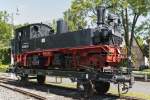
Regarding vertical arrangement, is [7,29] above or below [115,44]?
above

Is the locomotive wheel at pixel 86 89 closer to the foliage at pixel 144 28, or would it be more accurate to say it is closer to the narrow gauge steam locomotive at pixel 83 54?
the narrow gauge steam locomotive at pixel 83 54

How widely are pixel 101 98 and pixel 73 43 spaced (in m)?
3.71

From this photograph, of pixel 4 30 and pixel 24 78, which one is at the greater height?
pixel 4 30

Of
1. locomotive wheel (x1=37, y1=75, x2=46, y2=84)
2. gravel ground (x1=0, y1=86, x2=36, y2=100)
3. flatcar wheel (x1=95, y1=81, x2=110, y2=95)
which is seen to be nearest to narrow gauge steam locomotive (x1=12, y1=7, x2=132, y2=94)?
flatcar wheel (x1=95, y1=81, x2=110, y2=95)

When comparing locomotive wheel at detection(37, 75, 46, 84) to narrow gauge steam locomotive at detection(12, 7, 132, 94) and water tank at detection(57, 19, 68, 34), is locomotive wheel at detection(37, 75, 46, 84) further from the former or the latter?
water tank at detection(57, 19, 68, 34)

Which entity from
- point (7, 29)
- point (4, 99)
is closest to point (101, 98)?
point (4, 99)

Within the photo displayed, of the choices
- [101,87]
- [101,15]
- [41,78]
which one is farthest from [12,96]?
[41,78]

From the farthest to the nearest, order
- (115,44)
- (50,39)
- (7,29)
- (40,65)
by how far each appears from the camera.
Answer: (7,29) < (40,65) < (50,39) < (115,44)

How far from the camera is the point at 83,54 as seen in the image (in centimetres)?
1898

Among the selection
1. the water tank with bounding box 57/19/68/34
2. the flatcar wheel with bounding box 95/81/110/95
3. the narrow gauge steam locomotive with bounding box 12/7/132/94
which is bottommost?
the flatcar wheel with bounding box 95/81/110/95

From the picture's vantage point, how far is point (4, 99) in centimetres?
1714

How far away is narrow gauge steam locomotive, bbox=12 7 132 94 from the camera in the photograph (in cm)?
1762

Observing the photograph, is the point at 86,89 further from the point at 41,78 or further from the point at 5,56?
the point at 5,56

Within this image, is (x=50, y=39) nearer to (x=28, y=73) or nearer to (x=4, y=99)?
(x=28, y=73)
